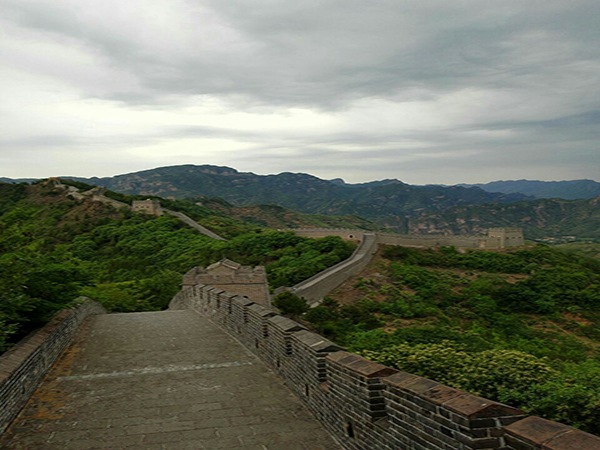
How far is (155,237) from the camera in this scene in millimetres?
62781

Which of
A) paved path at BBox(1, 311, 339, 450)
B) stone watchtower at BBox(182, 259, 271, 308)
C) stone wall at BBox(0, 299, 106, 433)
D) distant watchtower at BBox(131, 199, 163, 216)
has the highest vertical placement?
distant watchtower at BBox(131, 199, 163, 216)

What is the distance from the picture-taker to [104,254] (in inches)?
2325

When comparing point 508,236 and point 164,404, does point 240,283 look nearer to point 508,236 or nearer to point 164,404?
point 164,404

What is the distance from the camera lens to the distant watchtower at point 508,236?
63.9 metres

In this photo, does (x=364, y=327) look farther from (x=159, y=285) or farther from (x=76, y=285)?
(x=76, y=285)

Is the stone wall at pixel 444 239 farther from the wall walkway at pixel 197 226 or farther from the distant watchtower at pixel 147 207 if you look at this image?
the distant watchtower at pixel 147 207

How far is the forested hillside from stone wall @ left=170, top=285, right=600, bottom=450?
3.87 m

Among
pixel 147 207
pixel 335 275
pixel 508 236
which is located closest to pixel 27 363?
pixel 335 275

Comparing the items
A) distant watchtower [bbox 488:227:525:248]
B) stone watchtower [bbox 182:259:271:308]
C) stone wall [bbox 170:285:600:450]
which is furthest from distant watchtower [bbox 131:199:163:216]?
stone wall [bbox 170:285:600:450]

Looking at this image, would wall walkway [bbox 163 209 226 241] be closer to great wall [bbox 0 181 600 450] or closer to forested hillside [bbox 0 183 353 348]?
forested hillside [bbox 0 183 353 348]

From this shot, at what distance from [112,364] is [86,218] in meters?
68.2

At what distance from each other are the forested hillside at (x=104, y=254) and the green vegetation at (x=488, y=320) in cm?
654

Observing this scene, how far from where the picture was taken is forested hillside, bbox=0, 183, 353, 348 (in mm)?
9242

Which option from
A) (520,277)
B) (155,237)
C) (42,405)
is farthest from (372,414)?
(155,237)
